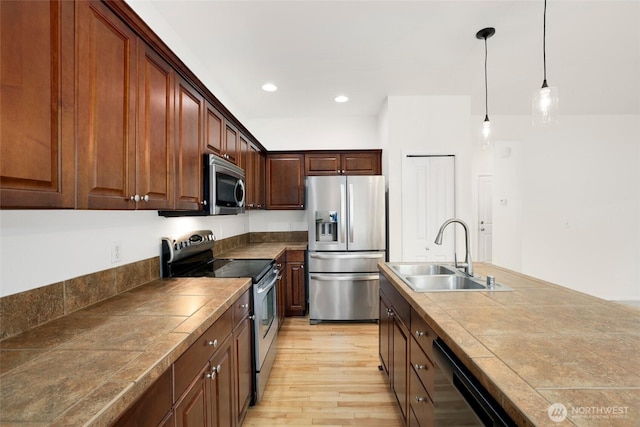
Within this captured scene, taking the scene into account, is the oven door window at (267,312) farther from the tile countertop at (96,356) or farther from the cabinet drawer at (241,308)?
the tile countertop at (96,356)

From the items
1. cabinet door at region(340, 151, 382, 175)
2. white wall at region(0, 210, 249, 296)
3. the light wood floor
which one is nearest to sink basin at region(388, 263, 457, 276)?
the light wood floor

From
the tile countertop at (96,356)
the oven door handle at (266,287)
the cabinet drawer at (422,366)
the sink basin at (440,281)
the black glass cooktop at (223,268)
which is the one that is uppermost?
the black glass cooktop at (223,268)

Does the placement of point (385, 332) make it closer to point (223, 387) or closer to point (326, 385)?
point (326, 385)

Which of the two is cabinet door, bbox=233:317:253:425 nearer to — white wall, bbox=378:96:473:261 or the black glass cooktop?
the black glass cooktop

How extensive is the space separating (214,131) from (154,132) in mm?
824

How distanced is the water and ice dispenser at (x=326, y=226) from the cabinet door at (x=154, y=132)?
2.07 m

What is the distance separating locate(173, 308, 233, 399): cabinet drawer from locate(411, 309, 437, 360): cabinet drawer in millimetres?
960

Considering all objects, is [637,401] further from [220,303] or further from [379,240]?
[379,240]

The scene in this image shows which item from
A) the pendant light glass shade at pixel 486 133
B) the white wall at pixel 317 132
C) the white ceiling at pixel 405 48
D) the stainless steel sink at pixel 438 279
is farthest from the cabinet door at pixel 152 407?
the white wall at pixel 317 132

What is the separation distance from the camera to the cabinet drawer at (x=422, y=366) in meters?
1.21

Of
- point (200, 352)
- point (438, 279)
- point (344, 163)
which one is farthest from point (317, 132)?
point (200, 352)

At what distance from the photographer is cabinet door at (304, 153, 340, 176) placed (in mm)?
3910

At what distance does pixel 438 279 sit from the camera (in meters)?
1.91

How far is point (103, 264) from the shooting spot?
4.70 feet
